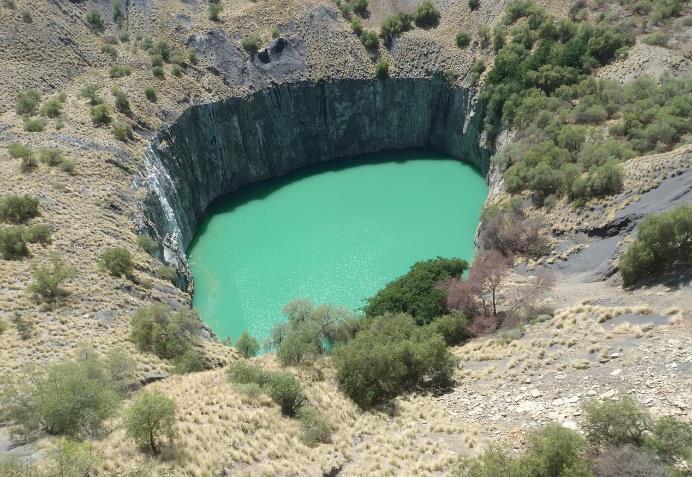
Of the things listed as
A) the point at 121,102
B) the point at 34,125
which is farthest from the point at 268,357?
the point at 121,102

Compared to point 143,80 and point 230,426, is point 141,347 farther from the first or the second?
point 143,80

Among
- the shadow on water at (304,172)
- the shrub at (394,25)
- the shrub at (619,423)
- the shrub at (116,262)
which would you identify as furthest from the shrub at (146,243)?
the shrub at (394,25)

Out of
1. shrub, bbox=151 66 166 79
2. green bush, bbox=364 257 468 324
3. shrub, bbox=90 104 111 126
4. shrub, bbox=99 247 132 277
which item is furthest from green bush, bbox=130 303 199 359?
shrub, bbox=151 66 166 79

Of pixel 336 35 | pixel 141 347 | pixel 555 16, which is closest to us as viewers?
pixel 141 347

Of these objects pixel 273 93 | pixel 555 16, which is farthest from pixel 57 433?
pixel 555 16

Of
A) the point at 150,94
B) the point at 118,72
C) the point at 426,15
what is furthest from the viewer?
the point at 426,15

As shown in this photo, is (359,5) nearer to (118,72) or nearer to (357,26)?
(357,26)

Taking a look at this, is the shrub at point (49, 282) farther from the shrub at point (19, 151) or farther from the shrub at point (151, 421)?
the shrub at point (151, 421)
